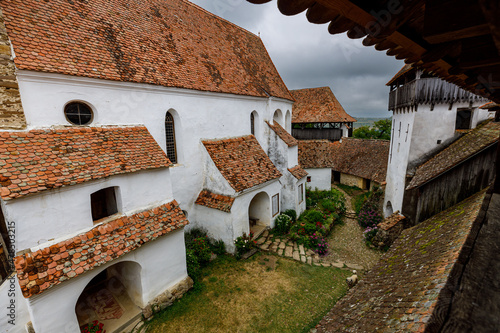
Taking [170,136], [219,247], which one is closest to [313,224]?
[219,247]

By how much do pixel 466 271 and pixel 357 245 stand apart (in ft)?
39.1

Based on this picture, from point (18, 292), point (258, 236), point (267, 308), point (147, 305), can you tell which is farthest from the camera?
point (258, 236)

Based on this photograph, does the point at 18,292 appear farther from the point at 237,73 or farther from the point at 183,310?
the point at 237,73

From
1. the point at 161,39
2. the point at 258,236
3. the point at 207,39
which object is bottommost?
the point at 258,236

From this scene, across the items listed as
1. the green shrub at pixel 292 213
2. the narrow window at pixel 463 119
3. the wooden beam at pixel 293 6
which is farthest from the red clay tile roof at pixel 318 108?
the wooden beam at pixel 293 6

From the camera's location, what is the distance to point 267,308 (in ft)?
25.6

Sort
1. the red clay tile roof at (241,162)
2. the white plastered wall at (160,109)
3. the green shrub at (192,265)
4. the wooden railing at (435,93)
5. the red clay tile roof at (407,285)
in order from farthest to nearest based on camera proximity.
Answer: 1. the red clay tile roof at (241,162)
2. the wooden railing at (435,93)
3. the green shrub at (192,265)
4. the white plastered wall at (160,109)
5. the red clay tile roof at (407,285)

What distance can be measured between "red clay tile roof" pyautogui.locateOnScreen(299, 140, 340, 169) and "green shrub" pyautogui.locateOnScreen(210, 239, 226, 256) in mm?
11835

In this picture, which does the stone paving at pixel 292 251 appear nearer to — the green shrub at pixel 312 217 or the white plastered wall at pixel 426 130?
the green shrub at pixel 312 217

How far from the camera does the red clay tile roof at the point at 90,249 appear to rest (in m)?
5.03

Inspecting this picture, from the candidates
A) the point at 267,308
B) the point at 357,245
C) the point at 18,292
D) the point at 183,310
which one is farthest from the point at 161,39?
the point at 357,245

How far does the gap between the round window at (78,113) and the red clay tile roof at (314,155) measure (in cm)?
1622

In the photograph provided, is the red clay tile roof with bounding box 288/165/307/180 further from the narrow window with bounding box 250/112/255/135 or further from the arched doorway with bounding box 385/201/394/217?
the arched doorway with bounding box 385/201/394/217

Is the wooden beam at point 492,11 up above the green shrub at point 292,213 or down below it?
above
